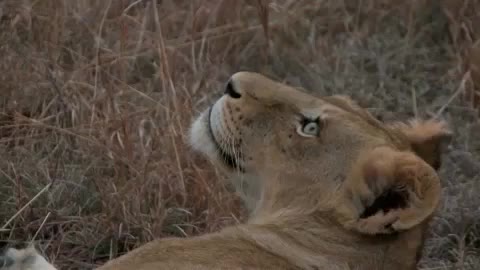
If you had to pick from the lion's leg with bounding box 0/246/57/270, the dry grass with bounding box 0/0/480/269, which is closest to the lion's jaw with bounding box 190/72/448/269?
the lion's leg with bounding box 0/246/57/270

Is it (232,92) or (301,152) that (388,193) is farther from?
(232,92)

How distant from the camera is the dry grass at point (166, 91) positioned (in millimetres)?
4262

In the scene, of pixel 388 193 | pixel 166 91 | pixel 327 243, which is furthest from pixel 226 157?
pixel 166 91

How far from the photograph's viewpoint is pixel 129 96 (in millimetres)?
4969

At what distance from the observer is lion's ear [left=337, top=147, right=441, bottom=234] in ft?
9.90

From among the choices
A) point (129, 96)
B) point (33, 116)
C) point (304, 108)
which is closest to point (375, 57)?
point (129, 96)

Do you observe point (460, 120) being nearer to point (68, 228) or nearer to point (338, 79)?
point (338, 79)

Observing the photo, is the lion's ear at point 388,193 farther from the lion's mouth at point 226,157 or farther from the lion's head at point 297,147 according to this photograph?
the lion's mouth at point 226,157

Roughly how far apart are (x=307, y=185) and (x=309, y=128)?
147 millimetres

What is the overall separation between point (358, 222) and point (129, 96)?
6.37ft

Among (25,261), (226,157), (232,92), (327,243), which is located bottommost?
(25,261)

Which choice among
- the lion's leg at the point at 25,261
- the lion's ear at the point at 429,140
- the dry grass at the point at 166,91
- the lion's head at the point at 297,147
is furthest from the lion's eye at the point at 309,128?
the dry grass at the point at 166,91

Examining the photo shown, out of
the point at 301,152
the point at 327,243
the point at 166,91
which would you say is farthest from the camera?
the point at 166,91

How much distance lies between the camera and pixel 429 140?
3555 mm
